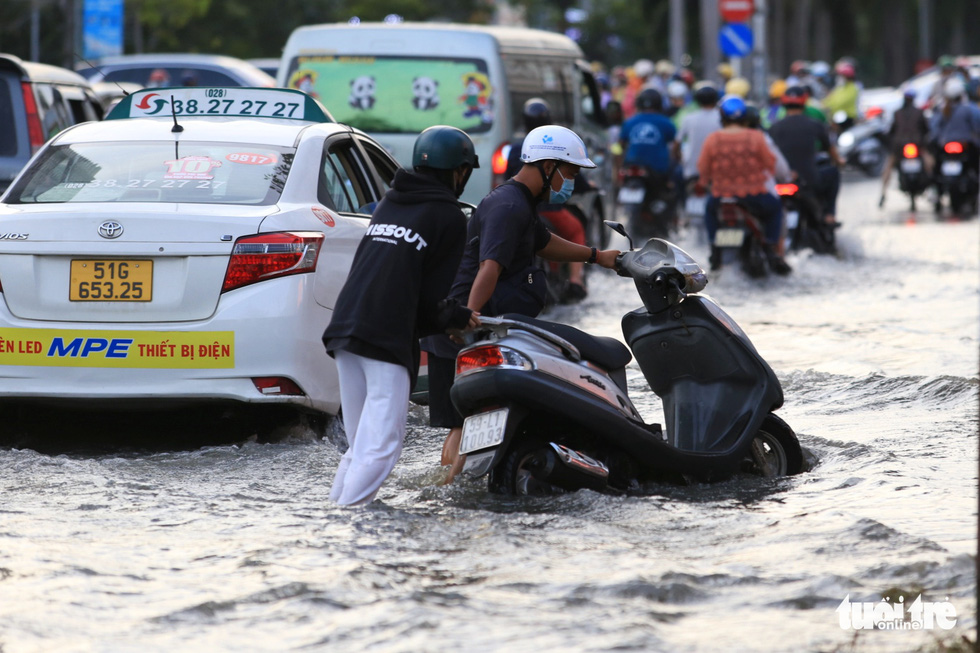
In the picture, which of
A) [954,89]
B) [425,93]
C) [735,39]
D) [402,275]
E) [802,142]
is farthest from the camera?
[735,39]

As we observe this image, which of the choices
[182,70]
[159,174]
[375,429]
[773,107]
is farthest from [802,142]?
[375,429]

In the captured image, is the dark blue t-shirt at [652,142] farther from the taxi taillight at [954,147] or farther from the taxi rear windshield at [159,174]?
the taxi rear windshield at [159,174]

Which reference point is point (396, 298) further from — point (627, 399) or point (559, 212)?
point (559, 212)

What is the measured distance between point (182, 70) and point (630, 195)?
5.60 metres

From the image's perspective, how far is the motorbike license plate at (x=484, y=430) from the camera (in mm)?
5723

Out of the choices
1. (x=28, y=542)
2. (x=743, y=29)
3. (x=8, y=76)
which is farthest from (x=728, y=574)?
(x=743, y=29)

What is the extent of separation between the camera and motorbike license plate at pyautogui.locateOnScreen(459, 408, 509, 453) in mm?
5723

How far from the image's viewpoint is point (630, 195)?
17.3 m

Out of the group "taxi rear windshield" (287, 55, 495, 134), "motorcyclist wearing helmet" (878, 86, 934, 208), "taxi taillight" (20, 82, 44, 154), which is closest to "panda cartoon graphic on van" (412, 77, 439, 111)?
"taxi rear windshield" (287, 55, 495, 134)

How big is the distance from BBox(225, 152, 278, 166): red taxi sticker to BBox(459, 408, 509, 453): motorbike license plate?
2019 mm

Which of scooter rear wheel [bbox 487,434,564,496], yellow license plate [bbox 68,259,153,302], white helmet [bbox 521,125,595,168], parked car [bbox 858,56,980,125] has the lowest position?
parked car [bbox 858,56,980,125]

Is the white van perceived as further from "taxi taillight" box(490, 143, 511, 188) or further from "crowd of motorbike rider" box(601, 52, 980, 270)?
"crowd of motorbike rider" box(601, 52, 980, 270)

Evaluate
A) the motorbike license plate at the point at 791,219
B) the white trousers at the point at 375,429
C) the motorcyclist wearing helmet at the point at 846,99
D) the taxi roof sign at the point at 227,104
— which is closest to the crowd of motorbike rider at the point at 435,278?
the white trousers at the point at 375,429

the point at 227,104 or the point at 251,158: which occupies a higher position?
the point at 227,104
